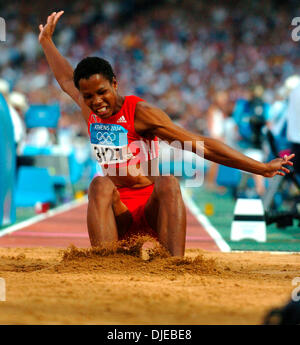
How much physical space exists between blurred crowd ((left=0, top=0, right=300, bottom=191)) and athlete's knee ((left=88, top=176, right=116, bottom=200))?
17.5 meters

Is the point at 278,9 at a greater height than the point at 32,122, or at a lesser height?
greater

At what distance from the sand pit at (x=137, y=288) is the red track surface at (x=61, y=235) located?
1221mm

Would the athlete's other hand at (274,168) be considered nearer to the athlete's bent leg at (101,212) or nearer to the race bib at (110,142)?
the race bib at (110,142)

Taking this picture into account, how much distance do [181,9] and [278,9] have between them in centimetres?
387

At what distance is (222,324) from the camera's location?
3045 mm

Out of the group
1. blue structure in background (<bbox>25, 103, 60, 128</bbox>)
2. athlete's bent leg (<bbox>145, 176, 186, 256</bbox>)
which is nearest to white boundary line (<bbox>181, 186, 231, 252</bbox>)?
athlete's bent leg (<bbox>145, 176, 186, 256</bbox>)

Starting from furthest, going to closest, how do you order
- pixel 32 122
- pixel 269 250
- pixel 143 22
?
1. pixel 143 22
2. pixel 32 122
3. pixel 269 250

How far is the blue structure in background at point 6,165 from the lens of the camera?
8266 millimetres

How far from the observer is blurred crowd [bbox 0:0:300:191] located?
23328 mm

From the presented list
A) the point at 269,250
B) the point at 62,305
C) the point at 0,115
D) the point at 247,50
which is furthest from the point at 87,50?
the point at 62,305

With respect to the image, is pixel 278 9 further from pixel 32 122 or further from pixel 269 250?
pixel 269 250

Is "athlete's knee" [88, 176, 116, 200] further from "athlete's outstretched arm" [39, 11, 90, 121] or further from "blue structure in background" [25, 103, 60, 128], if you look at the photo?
"blue structure in background" [25, 103, 60, 128]

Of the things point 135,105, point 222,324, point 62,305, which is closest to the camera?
point 222,324

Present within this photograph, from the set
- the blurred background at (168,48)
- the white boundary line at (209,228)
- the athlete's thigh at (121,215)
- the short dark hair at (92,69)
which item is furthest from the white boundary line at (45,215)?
the blurred background at (168,48)
